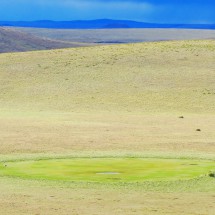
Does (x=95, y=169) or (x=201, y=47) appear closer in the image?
(x=95, y=169)

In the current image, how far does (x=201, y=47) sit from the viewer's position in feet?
262

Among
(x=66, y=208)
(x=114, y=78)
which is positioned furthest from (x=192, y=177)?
(x=114, y=78)

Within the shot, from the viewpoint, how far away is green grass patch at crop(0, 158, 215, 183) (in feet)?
85.8

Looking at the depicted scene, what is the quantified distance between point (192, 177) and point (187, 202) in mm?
4284

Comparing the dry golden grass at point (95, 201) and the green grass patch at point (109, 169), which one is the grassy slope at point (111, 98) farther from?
the dry golden grass at point (95, 201)

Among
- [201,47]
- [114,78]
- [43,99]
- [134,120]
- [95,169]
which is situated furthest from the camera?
[201,47]

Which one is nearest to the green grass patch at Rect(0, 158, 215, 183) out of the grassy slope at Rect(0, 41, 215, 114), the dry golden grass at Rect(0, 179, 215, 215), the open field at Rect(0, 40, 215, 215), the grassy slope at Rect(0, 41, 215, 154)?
the open field at Rect(0, 40, 215, 215)

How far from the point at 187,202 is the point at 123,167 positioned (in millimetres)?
7264

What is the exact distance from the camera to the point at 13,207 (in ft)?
68.8

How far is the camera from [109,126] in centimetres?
4678

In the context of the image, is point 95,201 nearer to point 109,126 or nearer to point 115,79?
point 109,126

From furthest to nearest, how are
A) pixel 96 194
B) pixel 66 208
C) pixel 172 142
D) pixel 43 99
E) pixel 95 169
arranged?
pixel 43 99 → pixel 172 142 → pixel 95 169 → pixel 96 194 → pixel 66 208

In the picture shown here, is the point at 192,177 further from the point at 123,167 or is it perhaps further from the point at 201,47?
→ the point at 201,47

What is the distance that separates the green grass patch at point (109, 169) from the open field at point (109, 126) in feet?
0.13
